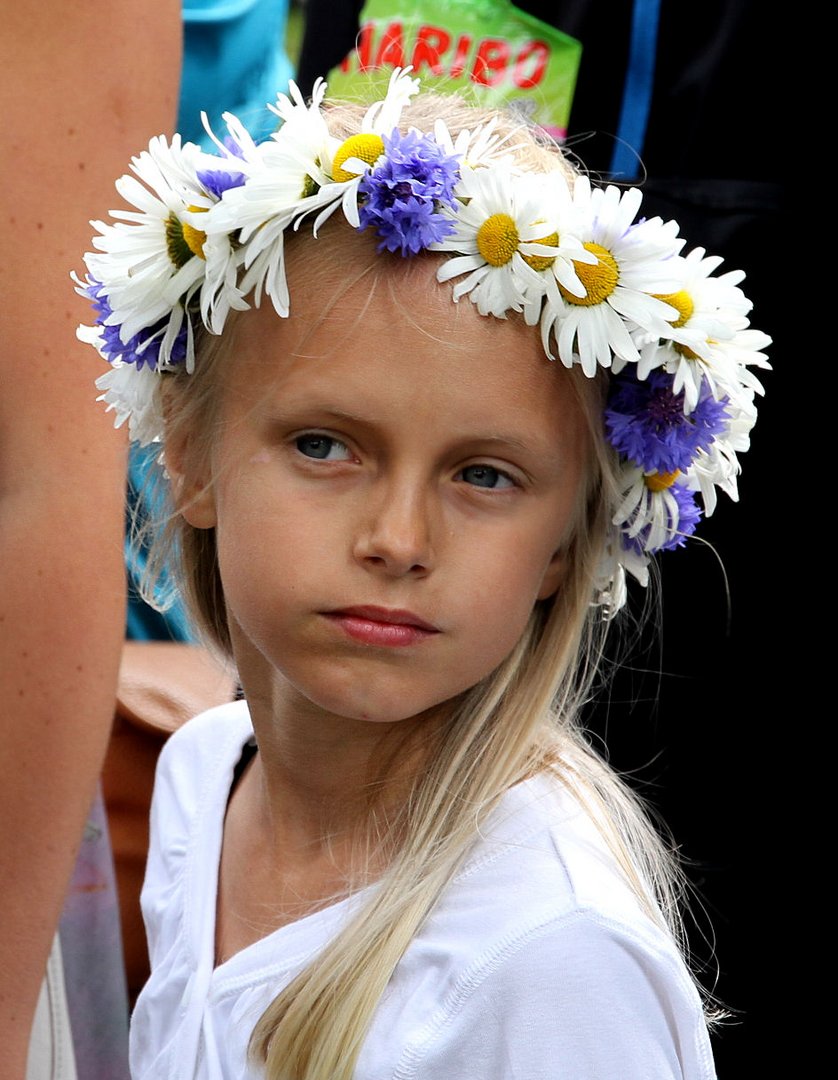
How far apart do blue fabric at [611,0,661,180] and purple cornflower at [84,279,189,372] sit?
1290 millimetres

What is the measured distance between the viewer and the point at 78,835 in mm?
1532

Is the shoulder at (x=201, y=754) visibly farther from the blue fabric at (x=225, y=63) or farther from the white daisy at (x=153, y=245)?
the blue fabric at (x=225, y=63)

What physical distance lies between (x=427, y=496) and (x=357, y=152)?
36 cm

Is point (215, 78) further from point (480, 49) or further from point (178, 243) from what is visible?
point (178, 243)

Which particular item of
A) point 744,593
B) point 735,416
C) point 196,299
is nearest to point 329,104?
point 196,299

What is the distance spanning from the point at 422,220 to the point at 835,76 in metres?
→ 1.40

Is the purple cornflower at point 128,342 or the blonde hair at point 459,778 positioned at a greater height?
the purple cornflower at point 128,342

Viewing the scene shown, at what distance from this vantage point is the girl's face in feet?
4.64

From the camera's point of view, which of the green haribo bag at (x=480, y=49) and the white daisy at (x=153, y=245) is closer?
the white daisy at (x=153, y=245)

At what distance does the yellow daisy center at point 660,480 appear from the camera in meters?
1.64

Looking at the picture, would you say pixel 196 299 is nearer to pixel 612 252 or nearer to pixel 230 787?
pixel 612 252

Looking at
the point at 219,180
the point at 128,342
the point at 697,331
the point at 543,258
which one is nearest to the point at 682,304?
the point at 697,331

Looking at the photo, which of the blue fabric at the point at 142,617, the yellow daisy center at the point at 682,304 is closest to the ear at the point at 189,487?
the yellow daisy center at the point at 682,304

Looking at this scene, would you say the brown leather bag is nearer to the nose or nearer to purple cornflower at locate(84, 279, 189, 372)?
purple cornflower at locate(84, 279, 189, 372)
